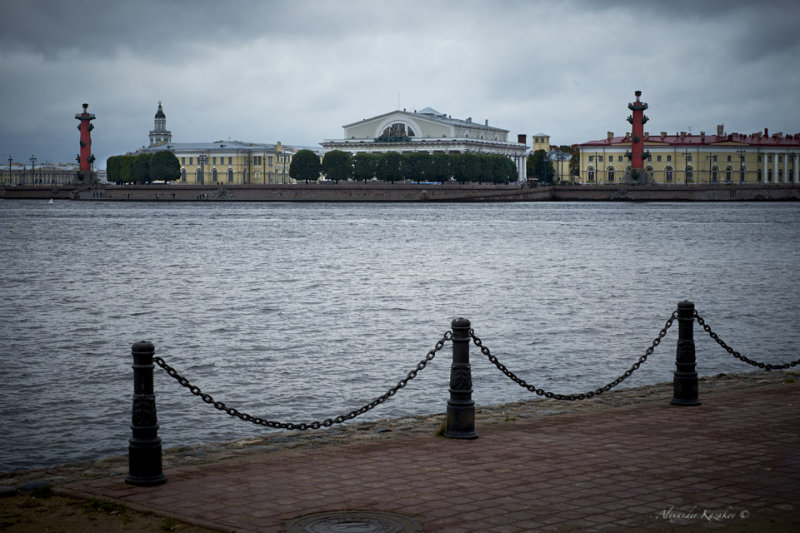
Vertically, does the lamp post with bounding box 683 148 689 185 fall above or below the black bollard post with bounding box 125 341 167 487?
above

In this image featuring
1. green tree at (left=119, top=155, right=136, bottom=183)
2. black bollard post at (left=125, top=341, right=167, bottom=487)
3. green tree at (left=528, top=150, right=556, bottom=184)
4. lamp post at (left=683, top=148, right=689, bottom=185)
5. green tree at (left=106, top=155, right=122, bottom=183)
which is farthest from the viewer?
green tree at (left=528, top=150, right=556, bottom=184)

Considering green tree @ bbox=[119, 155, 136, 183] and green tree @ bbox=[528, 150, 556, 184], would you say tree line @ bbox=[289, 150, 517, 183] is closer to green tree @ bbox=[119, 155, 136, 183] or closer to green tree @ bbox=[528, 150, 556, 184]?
green tree @ bbox=[528, 150, 556, 184]

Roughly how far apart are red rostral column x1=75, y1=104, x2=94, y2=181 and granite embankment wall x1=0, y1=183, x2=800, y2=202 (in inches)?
99.4

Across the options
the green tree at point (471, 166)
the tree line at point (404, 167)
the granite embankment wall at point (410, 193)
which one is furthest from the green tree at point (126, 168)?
the green tree at point (471, 166)

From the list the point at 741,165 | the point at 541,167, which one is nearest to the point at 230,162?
the point at 541,167

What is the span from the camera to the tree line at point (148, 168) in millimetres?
125688

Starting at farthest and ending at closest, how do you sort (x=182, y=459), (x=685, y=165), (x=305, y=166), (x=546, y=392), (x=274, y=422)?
(x=685, y=165) < (x=305, y=166) < (x=546, y=392) < (x=274, y=422) < (x=182, y=459)

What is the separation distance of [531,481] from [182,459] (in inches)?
105

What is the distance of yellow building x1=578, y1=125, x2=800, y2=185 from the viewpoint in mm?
119125

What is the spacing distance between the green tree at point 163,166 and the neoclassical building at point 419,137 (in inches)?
788

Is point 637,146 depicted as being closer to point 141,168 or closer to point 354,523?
point 141,168

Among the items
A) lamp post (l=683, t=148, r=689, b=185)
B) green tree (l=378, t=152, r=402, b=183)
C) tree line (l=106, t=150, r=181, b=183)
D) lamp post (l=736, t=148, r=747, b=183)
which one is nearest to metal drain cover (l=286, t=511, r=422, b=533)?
green tree (l=378, t=152, r=402, b=183)

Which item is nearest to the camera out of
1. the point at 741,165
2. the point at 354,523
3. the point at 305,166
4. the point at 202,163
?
the point at 354,523

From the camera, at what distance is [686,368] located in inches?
342
